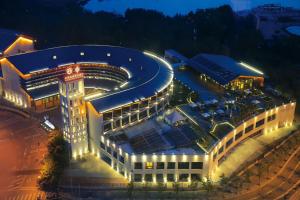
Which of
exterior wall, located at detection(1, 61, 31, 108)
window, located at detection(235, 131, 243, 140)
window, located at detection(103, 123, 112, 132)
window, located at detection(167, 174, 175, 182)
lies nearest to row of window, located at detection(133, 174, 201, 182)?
window, located at detection(167, 174, 175, 182)

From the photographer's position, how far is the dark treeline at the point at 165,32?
120750 millimetres

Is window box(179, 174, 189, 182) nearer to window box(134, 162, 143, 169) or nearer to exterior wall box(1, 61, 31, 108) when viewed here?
window box(134, 162, 143, 169)

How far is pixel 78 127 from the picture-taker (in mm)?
69625

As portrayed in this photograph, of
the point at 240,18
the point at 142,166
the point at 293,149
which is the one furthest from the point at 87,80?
the point at 240,18

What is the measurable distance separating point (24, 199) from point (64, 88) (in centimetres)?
2026

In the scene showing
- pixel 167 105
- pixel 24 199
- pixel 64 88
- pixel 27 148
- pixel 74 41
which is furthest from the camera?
pixel 74 41

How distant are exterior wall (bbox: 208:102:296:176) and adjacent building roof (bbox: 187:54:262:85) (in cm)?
1292

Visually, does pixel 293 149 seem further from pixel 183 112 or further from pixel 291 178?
pixel 183 112

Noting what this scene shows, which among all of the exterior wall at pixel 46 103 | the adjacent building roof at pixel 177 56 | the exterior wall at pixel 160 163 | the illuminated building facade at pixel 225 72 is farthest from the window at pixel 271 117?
the exterior wall at pixel 46 103

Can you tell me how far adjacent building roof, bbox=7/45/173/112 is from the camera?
7238 cm

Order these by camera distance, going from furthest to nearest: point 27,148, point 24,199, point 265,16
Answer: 1. point 265,16
2. point 27,148
3. point 24,199

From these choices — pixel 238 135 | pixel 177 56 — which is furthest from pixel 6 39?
pixel 238 135

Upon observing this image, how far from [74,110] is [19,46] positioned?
158ft

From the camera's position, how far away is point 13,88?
91375mm
